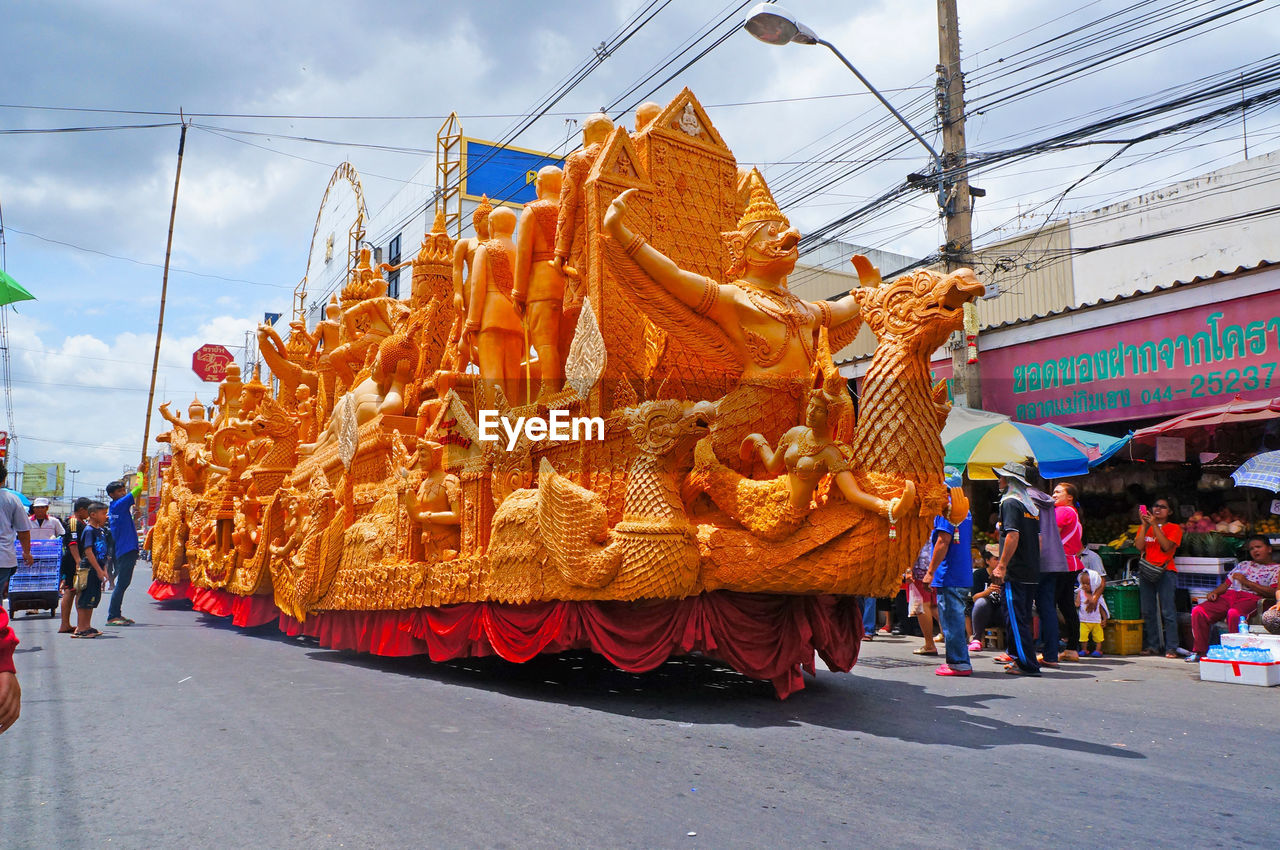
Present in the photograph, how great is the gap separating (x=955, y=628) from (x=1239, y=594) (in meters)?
2.40

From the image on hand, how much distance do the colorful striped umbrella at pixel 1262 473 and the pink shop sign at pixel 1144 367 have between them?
156cm

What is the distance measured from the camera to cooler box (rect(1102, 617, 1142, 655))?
7.48 m

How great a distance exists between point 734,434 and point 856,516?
947 millimetres

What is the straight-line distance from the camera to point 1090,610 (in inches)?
292

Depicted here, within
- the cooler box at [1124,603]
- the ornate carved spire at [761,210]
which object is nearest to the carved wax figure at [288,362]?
the ornate carved spire at [761,210]

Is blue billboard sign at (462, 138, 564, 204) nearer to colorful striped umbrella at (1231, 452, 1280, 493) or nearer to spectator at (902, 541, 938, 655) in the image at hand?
spectator at (902, 541, 938, 655)

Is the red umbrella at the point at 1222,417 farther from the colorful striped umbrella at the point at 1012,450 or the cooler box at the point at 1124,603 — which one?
the cooler box at the point at 1124,603

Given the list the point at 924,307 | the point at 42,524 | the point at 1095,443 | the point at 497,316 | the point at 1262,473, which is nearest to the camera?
the point at 924,307

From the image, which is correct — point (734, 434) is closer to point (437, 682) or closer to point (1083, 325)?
point (437, 682)

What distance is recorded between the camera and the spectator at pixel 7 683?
2.03 meters

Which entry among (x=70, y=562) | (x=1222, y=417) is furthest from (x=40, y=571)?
(x=1222, y=417)

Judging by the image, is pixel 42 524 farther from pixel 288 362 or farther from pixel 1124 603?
pixel 1124 603

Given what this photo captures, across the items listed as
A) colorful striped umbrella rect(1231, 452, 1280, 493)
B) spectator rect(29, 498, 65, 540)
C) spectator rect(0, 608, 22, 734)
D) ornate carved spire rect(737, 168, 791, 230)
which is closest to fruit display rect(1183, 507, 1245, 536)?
colorful striped umbrella rect(1231, 452, 1280, 493)

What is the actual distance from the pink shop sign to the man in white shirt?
11793mm
